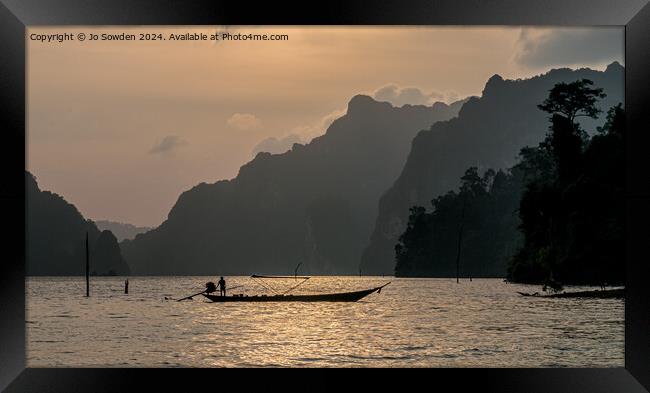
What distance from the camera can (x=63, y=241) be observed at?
339 ft

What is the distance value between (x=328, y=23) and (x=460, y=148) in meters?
112

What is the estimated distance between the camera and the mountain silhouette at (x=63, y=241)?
102688mm

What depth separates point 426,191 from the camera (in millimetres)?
118312

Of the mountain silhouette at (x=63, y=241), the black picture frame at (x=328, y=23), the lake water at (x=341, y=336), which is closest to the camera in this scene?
the black picture frame at (x=328, y=23)

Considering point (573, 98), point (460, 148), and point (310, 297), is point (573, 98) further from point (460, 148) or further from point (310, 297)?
point (460, 148)

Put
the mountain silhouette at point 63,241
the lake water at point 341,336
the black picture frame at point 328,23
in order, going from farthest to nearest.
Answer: the mountain silhouette at point 63,241 → the lake water at point 341,336 → the black picture frame at point 328,23

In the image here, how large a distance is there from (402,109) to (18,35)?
113146 mm

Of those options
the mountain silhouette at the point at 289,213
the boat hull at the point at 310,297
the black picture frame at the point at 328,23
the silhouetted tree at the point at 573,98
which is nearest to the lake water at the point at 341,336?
the boat hull at the point at 310,297

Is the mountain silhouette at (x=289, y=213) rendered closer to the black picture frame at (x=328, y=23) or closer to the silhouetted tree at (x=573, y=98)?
the silhouetted tree at (x=573, y=98)

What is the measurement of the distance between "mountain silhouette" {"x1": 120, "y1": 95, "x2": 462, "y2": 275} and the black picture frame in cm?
9010

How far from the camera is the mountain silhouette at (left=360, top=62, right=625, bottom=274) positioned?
110438mm

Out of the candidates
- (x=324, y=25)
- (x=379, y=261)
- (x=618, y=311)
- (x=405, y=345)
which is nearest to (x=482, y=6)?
(x=324, y=25)

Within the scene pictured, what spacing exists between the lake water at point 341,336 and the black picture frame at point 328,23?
492cm

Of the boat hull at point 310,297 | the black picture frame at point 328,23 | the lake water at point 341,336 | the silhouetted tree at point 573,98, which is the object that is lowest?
the lake water at point 341,336
